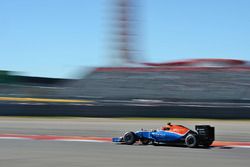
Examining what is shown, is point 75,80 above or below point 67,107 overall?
above

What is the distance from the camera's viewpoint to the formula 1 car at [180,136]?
10148mm

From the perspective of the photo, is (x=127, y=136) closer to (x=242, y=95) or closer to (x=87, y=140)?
(x=87, y=140)

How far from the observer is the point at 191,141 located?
33.3 ft

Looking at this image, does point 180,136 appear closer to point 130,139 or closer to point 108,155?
point 130,139

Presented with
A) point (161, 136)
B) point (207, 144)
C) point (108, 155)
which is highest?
point (161, 136)

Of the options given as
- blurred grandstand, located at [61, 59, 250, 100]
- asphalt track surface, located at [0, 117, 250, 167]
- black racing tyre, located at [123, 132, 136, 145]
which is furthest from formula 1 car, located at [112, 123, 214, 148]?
blurred grandstand, located at [61, 59, 250, 100]

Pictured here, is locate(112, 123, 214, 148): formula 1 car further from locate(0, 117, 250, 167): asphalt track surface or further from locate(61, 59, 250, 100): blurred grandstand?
locate(61, 59, 250, 100): blurred grandstand

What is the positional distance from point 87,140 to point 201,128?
3036 mm

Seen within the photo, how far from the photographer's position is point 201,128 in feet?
33.5

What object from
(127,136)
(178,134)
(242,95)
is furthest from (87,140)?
(242,95)

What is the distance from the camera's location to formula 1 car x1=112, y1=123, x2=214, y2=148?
400 inches

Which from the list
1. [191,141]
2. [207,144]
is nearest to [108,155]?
[191,141]

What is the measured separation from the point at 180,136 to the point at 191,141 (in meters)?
0.25

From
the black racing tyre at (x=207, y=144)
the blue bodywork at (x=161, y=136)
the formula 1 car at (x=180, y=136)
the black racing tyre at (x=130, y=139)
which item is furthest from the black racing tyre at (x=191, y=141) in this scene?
the black racing tyre at (x=130, y=139)
